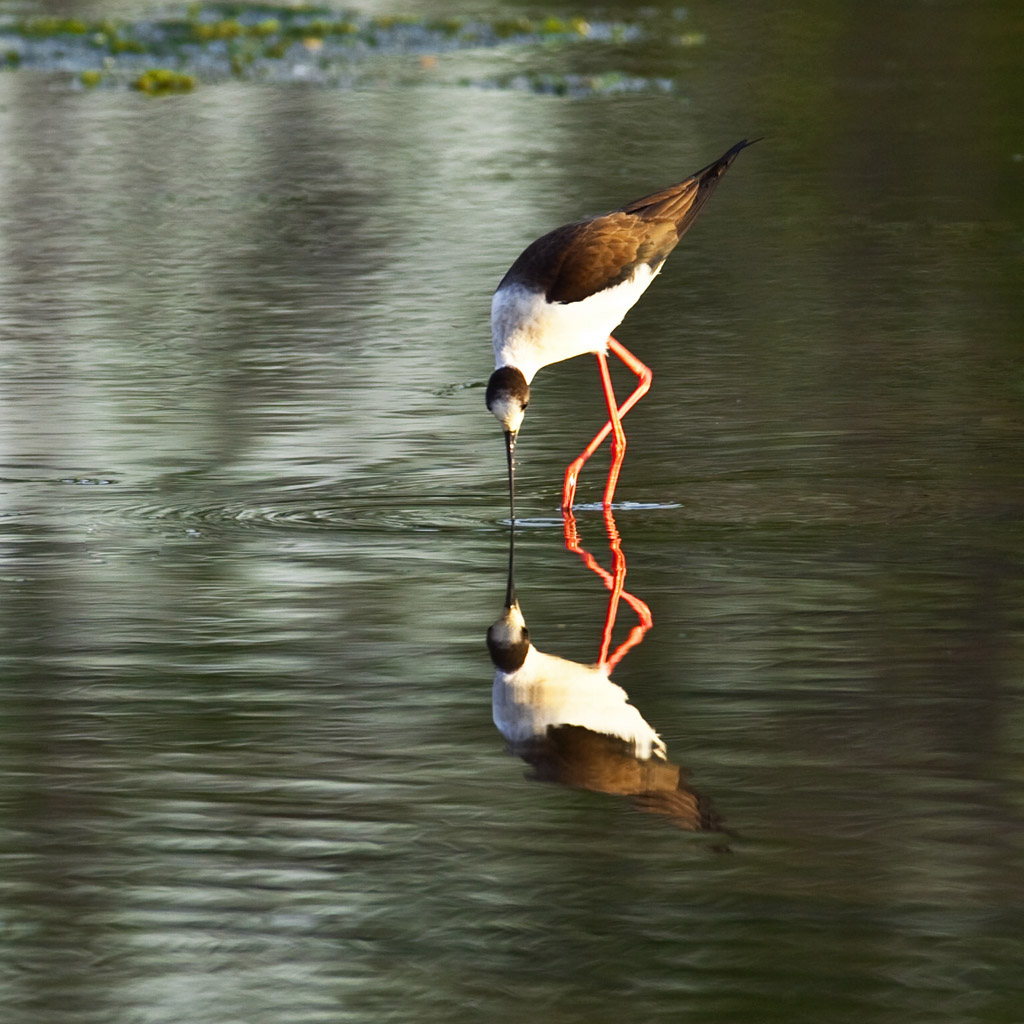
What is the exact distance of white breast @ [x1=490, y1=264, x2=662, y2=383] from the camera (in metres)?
8.80

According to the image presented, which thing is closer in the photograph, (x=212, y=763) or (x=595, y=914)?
(x=595, y=914)

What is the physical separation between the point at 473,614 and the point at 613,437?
2445mm

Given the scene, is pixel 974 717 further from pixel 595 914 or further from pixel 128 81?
pixel 128 81

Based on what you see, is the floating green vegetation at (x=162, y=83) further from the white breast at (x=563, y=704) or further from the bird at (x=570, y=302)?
the white breast at (x=563, y=704)

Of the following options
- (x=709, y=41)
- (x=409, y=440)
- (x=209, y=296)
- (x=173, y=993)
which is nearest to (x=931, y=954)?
(x=173, y=993)

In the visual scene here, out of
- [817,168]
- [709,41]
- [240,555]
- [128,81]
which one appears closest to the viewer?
[240,555]

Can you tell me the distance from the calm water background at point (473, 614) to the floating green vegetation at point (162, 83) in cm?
714

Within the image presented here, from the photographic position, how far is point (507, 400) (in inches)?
330

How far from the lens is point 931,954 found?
14.3 ft

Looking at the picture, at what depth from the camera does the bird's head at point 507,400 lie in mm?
8391

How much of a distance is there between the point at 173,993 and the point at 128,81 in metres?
20.8

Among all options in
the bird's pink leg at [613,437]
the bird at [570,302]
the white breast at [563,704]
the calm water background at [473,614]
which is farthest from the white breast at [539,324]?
the white breast at [563,704]

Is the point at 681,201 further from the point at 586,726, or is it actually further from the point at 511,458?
the point at 586,726

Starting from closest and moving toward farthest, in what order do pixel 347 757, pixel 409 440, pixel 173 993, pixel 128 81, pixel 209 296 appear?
1. pixel 173 993
2. pixel 347 757
3. pixel 409 440
4. pixel 209 296
5. pixel 128 81
